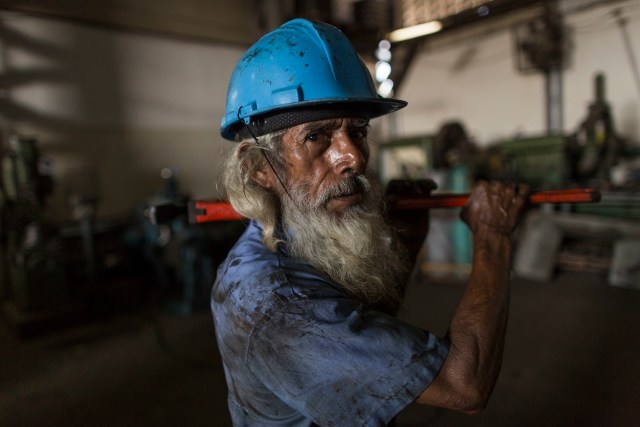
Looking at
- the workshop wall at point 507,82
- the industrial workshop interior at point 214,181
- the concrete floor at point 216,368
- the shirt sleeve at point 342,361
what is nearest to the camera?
the shirt sleeve at point 342,361

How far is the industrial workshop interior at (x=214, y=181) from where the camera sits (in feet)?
8.87

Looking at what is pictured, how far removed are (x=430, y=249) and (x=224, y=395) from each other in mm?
2996

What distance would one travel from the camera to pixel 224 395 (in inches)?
103

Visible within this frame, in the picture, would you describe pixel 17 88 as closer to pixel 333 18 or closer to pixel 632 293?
pixel 333 18

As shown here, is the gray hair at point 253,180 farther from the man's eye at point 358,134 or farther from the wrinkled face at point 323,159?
the man's eye at point 358,134

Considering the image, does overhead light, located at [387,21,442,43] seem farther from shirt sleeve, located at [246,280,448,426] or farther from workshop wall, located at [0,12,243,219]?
shirt sleeve, located at [246,280,448,426]

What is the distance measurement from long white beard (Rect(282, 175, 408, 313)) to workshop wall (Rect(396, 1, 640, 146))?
201 inches

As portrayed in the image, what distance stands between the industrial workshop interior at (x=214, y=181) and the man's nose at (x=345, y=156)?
5.07ft

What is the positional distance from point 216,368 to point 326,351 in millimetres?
2521

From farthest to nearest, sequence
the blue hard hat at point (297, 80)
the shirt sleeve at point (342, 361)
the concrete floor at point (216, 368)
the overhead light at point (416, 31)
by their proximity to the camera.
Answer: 1. the overhead light at point (416, 31)
2. the concrete floor at point (216, 368)
3. the blue hard hat at point (297, 80)
4. the shirt sleeve at point (342, 361)

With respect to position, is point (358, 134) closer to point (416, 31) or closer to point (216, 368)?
point (216, 368)

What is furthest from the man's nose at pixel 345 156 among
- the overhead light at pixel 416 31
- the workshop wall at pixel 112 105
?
the overhead light at pixel 416 31

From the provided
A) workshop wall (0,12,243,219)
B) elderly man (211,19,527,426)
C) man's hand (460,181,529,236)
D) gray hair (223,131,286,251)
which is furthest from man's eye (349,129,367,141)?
workshop wall (0,12,243,219)

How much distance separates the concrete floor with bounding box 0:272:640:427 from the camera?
2.32m
